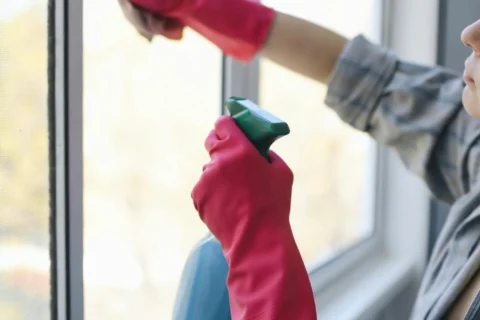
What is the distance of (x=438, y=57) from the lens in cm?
117

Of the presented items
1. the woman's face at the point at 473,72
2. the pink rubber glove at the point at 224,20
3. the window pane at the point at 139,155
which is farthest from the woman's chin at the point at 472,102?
the window pane at the point at 139,155

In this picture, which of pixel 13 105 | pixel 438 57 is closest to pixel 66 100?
pixel 13 105

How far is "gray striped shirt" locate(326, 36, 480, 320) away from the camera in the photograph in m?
0.68

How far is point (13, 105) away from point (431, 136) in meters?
0.48

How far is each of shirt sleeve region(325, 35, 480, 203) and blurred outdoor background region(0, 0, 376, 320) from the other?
19 cm

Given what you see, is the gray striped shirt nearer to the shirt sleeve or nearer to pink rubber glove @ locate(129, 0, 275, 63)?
the shirt sleeve

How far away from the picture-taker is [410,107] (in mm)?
709

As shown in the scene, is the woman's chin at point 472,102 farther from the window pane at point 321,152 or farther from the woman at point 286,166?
the window pane at point 321,152

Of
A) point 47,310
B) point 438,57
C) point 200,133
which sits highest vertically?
point 438,57

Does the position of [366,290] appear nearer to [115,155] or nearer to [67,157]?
[115,155]

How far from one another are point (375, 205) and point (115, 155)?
2.70ft

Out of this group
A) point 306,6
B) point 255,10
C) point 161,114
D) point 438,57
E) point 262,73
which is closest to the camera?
point 255,10

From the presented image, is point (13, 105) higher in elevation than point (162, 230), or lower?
higher

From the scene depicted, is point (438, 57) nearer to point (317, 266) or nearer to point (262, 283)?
point (317, 266)
